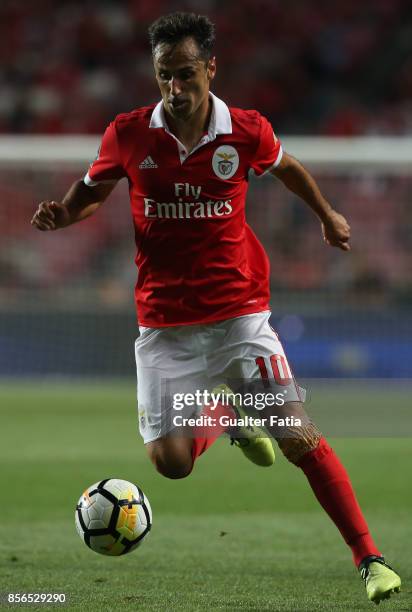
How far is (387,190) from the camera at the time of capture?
12.1m

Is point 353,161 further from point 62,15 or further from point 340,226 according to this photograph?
point 62,15

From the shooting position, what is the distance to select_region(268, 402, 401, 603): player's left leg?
4.31 m

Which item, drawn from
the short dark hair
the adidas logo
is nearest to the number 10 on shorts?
the adidas logo

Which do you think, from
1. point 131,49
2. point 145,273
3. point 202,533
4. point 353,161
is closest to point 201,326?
point 145,273

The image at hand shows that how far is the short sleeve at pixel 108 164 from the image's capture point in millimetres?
4715

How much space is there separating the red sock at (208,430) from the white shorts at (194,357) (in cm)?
16

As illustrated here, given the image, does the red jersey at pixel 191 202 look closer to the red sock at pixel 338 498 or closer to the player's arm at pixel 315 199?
the player's arm at pixel 315 199

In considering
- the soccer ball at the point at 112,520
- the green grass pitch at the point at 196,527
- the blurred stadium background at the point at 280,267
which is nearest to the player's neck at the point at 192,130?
the soccer ball at the point at 112,520

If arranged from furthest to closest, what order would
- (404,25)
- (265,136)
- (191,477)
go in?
(404,25), (191,477), (265,136)

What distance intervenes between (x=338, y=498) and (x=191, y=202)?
1.37 meters

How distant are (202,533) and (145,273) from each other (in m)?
1.70

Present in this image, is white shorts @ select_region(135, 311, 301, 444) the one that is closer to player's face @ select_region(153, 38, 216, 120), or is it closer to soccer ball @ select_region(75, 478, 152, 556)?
soccer ball @ select_region(75, 478, 152, 556)

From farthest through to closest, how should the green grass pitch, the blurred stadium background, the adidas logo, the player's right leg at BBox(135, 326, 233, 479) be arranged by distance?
1. the blurred stadium background
2. the player's right leg at BBox(135, 326, 233, 479)
3. the adidas logo
4. the green grass pitch

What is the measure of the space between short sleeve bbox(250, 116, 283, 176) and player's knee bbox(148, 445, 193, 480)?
126cm
